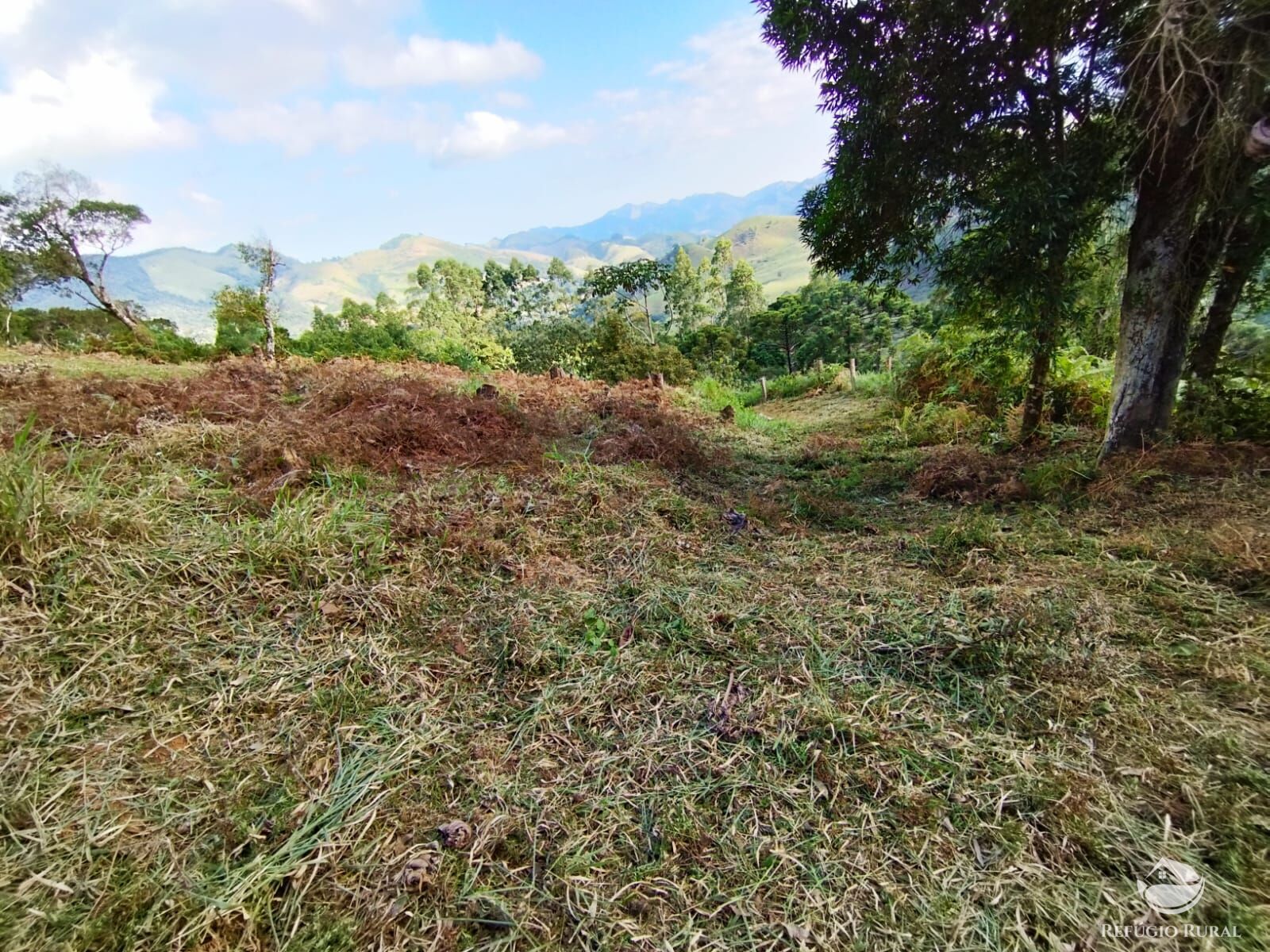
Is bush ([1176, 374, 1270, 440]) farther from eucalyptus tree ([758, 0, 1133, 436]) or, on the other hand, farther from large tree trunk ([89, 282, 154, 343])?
large tree trunk ([89, 282, 154, 343])

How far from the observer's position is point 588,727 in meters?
1.56

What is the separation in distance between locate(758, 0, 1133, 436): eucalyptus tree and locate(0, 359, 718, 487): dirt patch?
111 inches

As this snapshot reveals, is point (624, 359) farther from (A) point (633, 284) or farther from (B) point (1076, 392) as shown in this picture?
(B) point (1076, 392)

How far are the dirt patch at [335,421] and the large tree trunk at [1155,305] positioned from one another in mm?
3161

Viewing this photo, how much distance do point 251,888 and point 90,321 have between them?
34336mm

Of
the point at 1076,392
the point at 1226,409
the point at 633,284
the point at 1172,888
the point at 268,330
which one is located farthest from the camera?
the point at 633,284

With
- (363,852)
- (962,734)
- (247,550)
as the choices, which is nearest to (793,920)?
(962,734)

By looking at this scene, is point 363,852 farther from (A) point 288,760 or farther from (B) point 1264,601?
(B) point 1264,601

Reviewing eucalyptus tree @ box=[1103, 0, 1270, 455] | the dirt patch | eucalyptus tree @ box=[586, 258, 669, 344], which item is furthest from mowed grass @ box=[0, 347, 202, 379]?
eucalyptus tree @ box=[586, 258, 669, 344]

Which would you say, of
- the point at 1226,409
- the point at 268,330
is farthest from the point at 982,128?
the point at 268,330

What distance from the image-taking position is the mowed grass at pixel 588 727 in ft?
3.44

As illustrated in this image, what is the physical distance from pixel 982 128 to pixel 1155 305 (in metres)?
1.84

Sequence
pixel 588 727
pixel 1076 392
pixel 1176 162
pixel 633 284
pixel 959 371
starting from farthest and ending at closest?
pixel 633 284 → pixel 959 371 → pixel 1076 392 → pixel 1176 162 → pixel 588 727

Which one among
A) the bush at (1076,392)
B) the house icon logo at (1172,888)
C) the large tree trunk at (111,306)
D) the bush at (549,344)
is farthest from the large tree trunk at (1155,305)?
the large tree trunk at (111,306)
